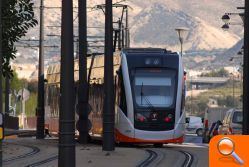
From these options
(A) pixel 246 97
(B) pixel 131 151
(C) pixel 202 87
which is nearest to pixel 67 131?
(A) pixel 246 97

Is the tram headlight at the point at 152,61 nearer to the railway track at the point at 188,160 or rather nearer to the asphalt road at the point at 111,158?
the asphalt road at the point at 111,158

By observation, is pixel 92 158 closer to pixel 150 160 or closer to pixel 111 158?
pixel 111 158

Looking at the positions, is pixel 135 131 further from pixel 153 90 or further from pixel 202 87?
pixel 202 87

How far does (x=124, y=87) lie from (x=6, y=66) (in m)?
4.21

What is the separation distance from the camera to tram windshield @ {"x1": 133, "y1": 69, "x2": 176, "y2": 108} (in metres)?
27.6

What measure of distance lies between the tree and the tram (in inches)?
154

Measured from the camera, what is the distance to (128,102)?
89.8ft

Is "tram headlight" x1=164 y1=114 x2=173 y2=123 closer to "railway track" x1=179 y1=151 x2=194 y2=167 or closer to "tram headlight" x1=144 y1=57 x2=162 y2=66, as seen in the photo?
"tram headlight" x1=144 y1=57 x2=162 y2=66

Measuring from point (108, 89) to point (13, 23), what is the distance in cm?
352

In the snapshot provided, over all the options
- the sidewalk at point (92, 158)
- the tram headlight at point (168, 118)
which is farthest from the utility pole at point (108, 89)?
the tram headlight at point (168, 118)

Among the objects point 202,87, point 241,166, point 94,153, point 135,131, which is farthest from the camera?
point 202,87

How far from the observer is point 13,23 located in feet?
80.4

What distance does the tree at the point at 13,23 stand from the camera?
2416 centimetres

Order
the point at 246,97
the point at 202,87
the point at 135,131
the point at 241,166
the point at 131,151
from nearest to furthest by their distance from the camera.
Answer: the point at 241,166
the point at 246,97
the point at 131,151
the point at 135,131
the point at 202,87
